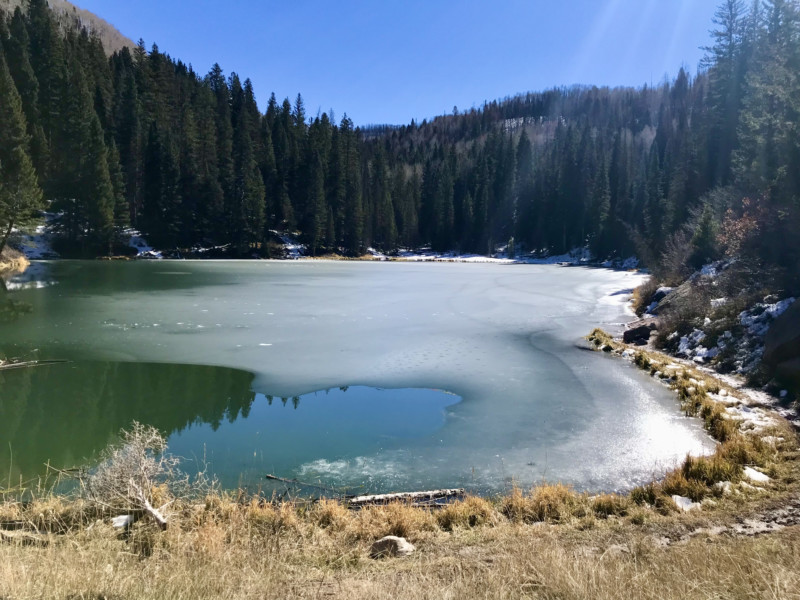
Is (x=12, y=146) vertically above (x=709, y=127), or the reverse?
(x=709, y=127)

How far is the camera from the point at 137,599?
11.6 ft

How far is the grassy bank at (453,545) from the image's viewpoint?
13.0 ft

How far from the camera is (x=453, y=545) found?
19.2ft

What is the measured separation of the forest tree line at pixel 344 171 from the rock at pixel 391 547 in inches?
599

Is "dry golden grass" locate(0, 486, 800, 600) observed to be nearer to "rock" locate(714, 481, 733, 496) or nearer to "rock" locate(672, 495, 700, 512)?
"rock" locate(672, 495, 700, 512)

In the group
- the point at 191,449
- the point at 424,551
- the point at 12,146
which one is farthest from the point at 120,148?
the point at 424,551

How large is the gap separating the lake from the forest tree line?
8.89 meters

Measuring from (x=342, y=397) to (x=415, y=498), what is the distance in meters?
5.17

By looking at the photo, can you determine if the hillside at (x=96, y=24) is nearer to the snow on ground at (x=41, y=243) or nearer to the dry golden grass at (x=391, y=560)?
the snow on ground at (x=41, y=243)

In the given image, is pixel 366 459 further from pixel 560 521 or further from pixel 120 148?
pixel 120 148

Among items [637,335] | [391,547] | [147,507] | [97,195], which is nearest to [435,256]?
[97,195]

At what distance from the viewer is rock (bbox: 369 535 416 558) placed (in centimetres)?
566

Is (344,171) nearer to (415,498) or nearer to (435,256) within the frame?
(435,256)

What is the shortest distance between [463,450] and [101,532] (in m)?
5.68
